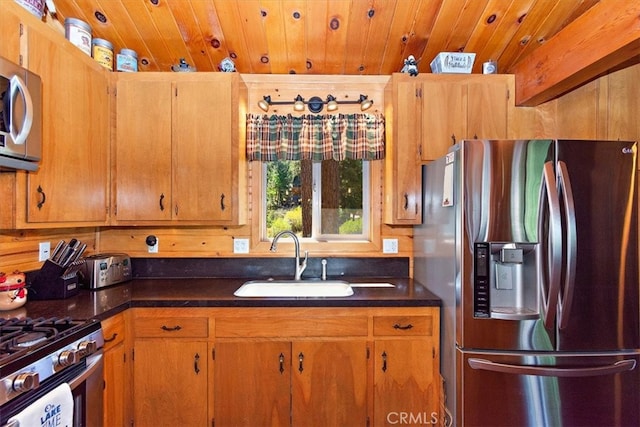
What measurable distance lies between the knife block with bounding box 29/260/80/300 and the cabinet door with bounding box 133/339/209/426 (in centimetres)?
50

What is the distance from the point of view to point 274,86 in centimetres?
237

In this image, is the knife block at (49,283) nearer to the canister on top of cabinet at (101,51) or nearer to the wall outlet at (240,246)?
the wall outlet at (240,246)

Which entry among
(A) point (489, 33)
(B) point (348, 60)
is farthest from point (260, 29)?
(A) point (489, 33)

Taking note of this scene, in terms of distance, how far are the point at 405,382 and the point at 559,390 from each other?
69 cm

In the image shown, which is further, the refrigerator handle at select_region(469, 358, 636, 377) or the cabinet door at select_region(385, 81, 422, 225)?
the cabinet door at select_region(385, 81, 422, 225)

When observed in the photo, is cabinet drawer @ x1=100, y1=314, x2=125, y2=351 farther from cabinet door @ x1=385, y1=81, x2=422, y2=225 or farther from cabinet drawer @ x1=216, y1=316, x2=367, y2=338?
cabinet door @ x1=385, y1=81, x2=422, y2=225

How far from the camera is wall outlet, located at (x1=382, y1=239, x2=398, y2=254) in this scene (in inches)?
93.7

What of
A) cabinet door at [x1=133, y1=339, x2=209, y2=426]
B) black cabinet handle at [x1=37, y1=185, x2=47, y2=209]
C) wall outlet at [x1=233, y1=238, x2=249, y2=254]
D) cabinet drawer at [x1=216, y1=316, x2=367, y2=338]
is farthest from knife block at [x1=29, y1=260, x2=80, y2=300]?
wall outlet at [x1=233, y1=238, x2=249, y2=254]

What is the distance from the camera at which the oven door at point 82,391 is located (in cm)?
110

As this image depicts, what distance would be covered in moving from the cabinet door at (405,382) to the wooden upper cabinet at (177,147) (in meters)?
1.28

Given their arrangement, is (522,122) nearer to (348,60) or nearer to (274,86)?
(348,60)

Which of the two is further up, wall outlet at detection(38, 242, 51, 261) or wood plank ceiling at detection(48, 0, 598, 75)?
wood plank ceiling at detection(48, 0, 598, 75)

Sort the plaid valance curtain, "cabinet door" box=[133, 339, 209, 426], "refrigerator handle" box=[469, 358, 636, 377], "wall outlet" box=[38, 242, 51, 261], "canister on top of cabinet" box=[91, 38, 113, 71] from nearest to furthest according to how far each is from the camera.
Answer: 1. "refrigerator handle" box=[469, 358, 636, 377]
2. "cabinet door" box=[133, 339, 209, 426]
3. "wall outlet" box=[38, 242, 51, 261]
4. "canister on top of cabinet" box=[91, 38, 113, 71]
5. the plaid valance curtain

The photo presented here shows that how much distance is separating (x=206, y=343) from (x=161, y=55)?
6.07ft
